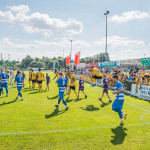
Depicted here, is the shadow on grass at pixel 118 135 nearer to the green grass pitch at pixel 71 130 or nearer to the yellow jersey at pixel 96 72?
the green grass pitch at pixel 71 130

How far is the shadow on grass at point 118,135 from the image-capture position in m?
4.78

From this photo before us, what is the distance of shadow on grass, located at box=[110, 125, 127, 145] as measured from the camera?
4.78 m

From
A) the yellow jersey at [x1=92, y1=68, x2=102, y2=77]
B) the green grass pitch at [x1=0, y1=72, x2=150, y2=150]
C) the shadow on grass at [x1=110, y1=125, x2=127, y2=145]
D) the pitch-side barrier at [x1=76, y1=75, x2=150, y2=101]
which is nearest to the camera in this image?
the green grass pitch at [x1=0, y1=72, x2=150, y2=150]

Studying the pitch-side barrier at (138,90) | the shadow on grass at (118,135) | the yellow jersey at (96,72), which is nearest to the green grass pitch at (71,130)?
the shadow on grass at (118,135)

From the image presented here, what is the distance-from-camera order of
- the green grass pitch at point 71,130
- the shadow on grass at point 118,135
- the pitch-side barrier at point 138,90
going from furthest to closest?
the pitch-side barrier at point 138,90
the shadow on grass at point 118,135
the green grass pitch at point 71,130

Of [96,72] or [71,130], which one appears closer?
[71,130]

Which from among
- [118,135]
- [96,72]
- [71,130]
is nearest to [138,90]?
[96,72]

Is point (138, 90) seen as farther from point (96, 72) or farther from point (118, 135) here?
point (118, 135)

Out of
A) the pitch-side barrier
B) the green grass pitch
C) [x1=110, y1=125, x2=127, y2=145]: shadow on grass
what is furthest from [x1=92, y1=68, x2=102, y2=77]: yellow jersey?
[x1=110, y1=125, x2=127, y2=145]: shadow on grass

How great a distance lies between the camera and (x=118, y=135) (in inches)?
206

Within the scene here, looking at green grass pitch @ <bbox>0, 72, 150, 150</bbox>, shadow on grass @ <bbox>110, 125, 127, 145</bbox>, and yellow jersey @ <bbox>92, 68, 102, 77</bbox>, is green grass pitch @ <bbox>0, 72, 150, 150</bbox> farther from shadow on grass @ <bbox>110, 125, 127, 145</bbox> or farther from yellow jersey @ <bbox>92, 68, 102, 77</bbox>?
yellow jersey @ <bbox>92, 68, 102, 77</bbox>

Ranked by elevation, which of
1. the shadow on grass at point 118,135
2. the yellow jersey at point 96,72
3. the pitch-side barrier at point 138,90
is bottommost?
the shadow on grass at point 118,135

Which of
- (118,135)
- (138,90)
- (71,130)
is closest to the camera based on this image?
(118,135)

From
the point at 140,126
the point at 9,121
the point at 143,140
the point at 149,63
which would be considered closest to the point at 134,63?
the point at 149,63
